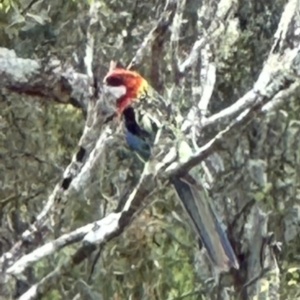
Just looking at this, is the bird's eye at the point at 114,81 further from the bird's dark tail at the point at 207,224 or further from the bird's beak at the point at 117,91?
the bird's dark tail at the point at 207,224

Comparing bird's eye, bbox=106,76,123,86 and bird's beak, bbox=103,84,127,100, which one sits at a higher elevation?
bird's eye, bbox=106,76,123,86

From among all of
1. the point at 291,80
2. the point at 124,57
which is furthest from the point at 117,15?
the point at 291,80

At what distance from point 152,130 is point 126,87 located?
81mm

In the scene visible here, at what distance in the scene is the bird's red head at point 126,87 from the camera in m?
1.76

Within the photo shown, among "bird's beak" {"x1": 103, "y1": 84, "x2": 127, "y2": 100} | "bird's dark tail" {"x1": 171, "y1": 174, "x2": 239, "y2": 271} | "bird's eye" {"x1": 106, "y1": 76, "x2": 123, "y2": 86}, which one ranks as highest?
"bird's eye" {"x1": 106, "y1": 76, "x2": 123, "y2": 86}

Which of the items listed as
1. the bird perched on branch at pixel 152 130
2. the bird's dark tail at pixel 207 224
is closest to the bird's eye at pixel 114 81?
the bird perched on branch at pixel 152 130

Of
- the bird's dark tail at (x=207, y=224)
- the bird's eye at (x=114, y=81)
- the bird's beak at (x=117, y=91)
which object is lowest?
the bird's dark tail at (x=207, y=224)

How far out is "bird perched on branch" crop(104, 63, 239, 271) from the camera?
175 centimetres

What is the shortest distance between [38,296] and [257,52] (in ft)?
2.02

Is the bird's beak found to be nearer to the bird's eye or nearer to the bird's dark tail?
the bird's eye

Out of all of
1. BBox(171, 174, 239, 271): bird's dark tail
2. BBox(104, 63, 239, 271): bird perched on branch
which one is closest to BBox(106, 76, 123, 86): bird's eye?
BBox(104, 63, 239, 271): bird perched on branch

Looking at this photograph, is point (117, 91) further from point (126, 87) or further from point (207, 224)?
point (207, 224)

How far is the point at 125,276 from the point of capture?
189 centimetres

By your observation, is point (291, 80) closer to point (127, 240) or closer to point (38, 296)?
point (127, 240)
